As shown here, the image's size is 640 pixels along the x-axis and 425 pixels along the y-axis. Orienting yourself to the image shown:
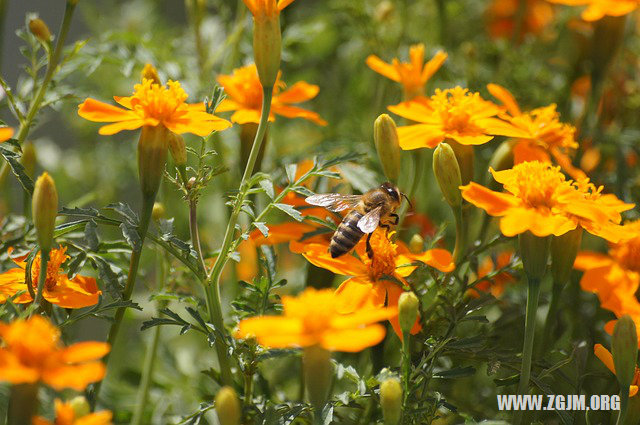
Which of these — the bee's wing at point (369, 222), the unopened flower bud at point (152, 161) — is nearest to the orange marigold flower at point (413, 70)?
the bee's wing at point (369, 222)

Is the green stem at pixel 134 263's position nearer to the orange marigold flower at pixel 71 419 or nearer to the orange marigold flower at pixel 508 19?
the orange marigold flower at pixel 71 419

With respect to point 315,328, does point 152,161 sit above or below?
above

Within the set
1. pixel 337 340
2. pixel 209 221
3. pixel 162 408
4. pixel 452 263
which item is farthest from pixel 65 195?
pixel 337 340

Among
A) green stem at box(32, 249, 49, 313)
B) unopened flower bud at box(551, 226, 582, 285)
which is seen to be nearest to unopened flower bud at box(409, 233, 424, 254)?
unopened flower bud at box(551, 226, 582, 285)

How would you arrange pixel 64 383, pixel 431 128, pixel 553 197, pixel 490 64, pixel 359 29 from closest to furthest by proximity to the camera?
pixel 64 383
pixel 553 197
pixel 431 128
pixel 359 29
pixel 490 64

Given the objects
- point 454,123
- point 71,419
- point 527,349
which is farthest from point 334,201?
point 71,419

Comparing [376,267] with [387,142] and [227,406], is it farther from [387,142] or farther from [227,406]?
[227,406]

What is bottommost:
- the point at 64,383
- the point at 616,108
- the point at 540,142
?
the point at 64,383

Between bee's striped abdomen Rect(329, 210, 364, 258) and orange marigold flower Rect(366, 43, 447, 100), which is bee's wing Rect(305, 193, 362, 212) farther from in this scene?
orange marigold flower Rect(366, 43, 447, 100)

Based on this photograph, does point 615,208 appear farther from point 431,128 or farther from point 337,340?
point 337,340
